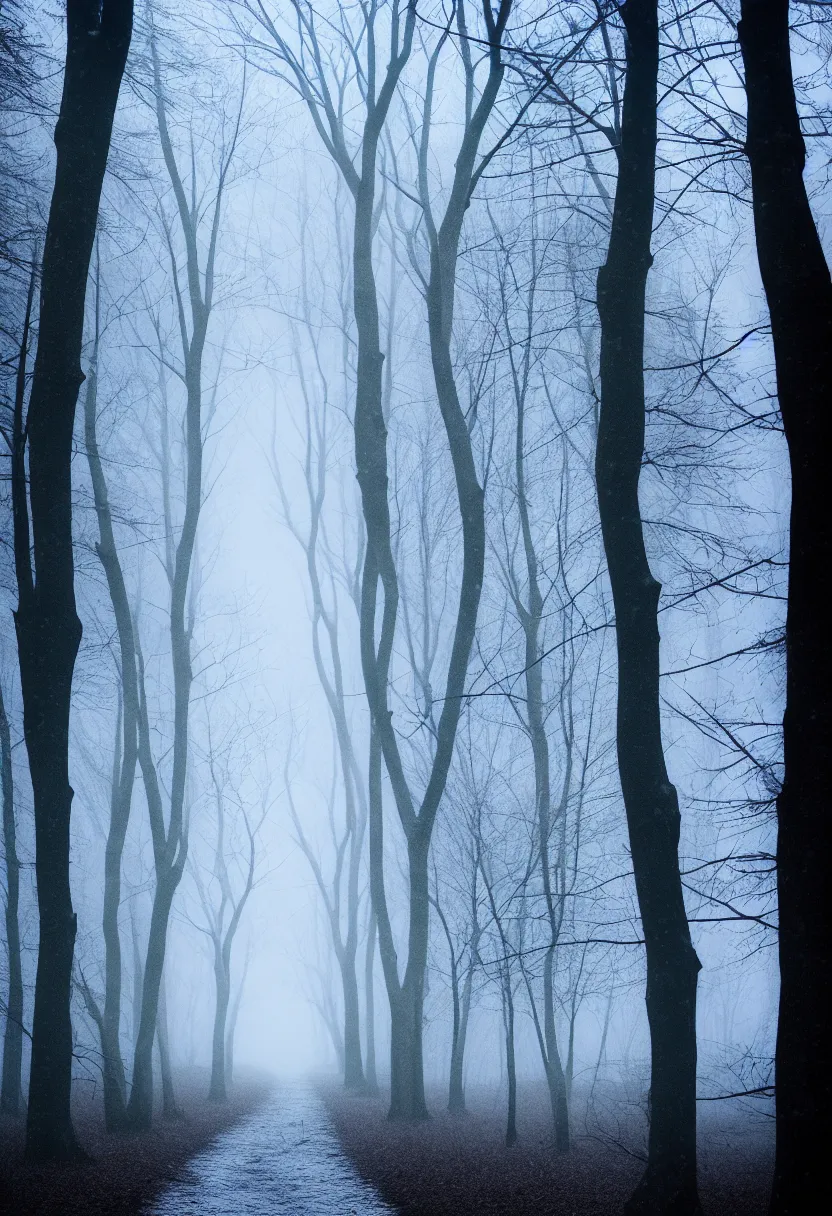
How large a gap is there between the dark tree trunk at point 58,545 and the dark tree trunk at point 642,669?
4290mm

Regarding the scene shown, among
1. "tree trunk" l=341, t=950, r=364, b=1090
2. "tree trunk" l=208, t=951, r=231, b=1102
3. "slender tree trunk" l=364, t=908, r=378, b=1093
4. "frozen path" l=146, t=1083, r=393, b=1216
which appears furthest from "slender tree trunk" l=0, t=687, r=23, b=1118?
"tree trunk" l=341, t=950, r=364, b=1090

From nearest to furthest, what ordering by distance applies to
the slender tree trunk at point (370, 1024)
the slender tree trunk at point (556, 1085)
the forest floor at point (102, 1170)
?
the forest floor at point (102, 1170)
the slender tree trunk at point (556, 1085)
the slender tree trunk at point (370, 1024)

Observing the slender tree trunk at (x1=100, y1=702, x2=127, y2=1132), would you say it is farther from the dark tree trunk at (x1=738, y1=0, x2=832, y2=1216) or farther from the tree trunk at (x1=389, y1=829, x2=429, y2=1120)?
the dark tree trunk at (x1=738, y1=0, x2=832, y2=1216)

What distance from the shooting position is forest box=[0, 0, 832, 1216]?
4.87 m

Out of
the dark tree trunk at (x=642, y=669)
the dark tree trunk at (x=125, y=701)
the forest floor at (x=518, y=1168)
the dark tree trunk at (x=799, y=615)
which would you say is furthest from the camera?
the dark tree trunk at (x=125, y=701)

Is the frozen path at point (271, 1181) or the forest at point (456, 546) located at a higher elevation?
the forest at point (456, 546)

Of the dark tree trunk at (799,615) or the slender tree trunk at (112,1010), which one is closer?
the dark tree trunk at (799,615)

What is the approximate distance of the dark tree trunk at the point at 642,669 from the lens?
15.7 feet

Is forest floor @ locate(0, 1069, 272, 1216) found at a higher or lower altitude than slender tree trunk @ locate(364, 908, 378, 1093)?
higher

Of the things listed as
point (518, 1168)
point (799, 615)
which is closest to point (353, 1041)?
point (518, 1168)

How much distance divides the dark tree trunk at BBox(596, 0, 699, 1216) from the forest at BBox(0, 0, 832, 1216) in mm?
22

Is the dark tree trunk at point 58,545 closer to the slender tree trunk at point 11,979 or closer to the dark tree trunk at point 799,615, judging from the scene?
the dark tree trunk at point 799,615

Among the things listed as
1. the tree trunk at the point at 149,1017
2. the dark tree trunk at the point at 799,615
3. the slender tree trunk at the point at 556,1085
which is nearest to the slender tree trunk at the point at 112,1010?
the tree trunk at the point at 149,1017

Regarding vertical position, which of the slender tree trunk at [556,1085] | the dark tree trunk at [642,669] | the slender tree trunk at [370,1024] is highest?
the dark tree trunk at [642,669]
